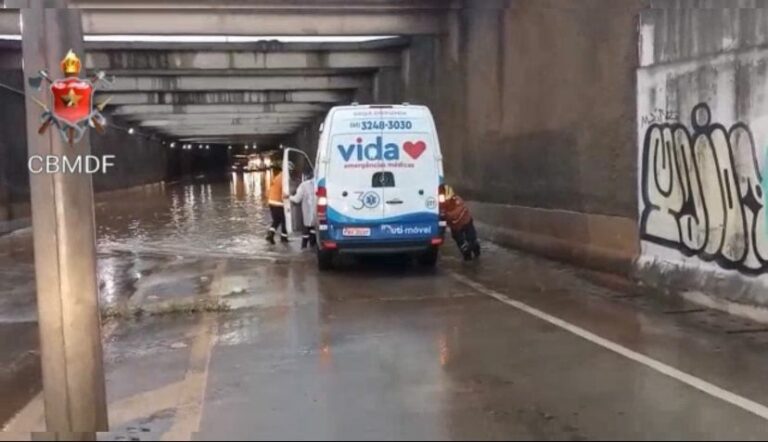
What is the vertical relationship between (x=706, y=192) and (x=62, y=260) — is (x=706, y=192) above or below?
below

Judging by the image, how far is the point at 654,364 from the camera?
7.56 metres

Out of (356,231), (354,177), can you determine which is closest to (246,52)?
(354,177)

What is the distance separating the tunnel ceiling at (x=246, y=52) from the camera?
19.9m

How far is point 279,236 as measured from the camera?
1977 centimetres

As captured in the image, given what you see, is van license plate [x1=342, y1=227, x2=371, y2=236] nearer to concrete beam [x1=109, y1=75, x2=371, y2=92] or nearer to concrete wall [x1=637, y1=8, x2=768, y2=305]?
concrete wall [x1=637, y1=8, x2=768, y2=305]

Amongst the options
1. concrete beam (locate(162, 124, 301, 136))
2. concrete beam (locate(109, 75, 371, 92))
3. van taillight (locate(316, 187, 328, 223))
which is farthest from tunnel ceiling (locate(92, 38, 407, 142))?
concrete beam (locate(162, 124, 301, 136))

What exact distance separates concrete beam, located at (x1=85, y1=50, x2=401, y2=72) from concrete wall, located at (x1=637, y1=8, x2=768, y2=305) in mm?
16287

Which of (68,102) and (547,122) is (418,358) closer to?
(68,102)

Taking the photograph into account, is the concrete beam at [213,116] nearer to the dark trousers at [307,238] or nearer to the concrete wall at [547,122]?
the concrete wall at [547,122]

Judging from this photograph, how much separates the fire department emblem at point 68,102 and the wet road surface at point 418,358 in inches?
76.6

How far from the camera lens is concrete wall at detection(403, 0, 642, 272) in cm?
1243

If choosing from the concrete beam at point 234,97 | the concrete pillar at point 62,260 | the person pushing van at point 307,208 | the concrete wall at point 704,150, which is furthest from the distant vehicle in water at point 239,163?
the concrete pillar at point 62,260

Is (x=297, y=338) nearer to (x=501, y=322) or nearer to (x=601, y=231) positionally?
(x=501, y=322)

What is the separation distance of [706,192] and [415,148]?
179 inches
